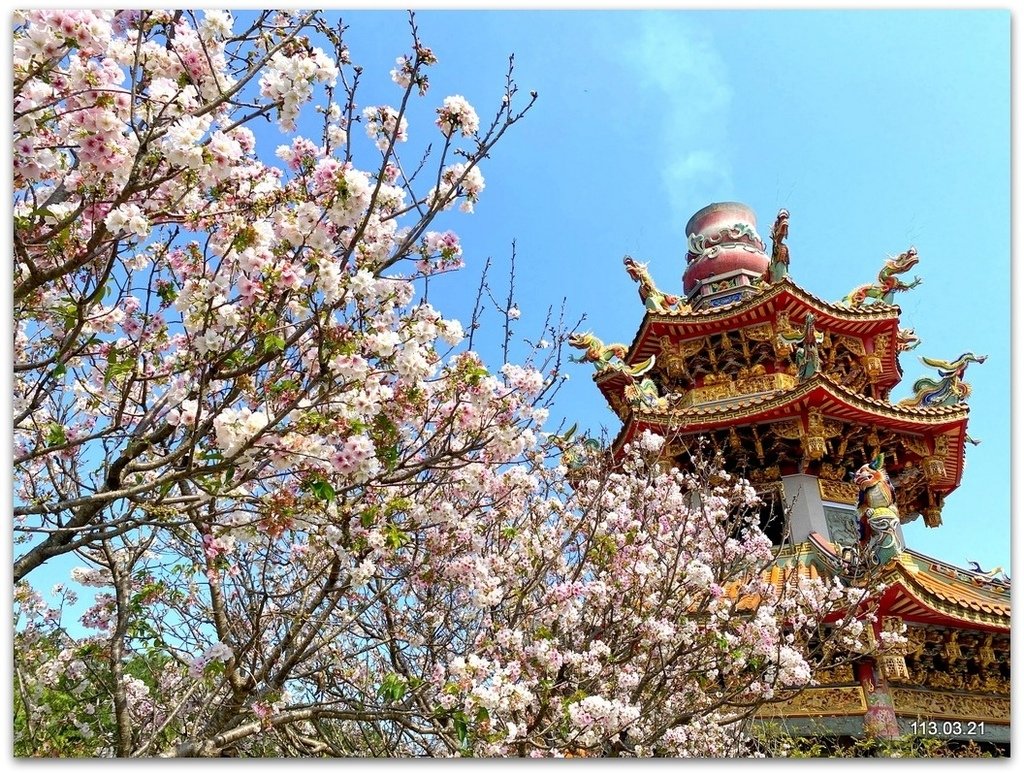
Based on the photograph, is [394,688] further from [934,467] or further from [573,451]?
[934,467]

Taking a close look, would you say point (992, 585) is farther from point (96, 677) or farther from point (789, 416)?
point (96, 677)

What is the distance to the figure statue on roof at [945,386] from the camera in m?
11.1

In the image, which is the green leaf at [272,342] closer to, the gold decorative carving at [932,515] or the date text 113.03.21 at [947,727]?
the date text 113.03.21 at [947,727]

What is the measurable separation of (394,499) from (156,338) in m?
1.40

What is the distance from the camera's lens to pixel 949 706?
8734 mm

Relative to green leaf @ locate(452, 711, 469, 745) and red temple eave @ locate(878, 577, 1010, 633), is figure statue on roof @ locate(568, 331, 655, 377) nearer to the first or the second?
red temple eave @ locate(878, 577, 1010, 633)

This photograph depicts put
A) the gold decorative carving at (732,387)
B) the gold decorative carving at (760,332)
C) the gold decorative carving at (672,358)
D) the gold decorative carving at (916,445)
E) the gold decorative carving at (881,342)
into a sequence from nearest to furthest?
the gold decorative carving at (916,445) → the gold decorative carving at (732,387) → the gold decorative carving at (760,332) → the gold decorative carving at (672,358) → the gold decorative carving at (881,342)

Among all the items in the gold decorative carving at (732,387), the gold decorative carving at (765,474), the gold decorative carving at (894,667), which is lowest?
the gold decorative carving at (894,667)

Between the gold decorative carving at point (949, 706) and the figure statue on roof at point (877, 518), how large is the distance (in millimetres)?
1688

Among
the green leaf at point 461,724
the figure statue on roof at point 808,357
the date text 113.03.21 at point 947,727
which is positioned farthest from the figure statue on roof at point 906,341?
the green leaf at point 461,724

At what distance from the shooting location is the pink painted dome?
46.3 feet

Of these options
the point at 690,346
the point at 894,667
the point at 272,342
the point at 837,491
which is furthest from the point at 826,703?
the point at 272,342

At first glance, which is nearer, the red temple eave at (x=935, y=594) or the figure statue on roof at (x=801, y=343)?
the red temple eave at (x=935, y=594)

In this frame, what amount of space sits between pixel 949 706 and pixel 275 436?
8.95 m
